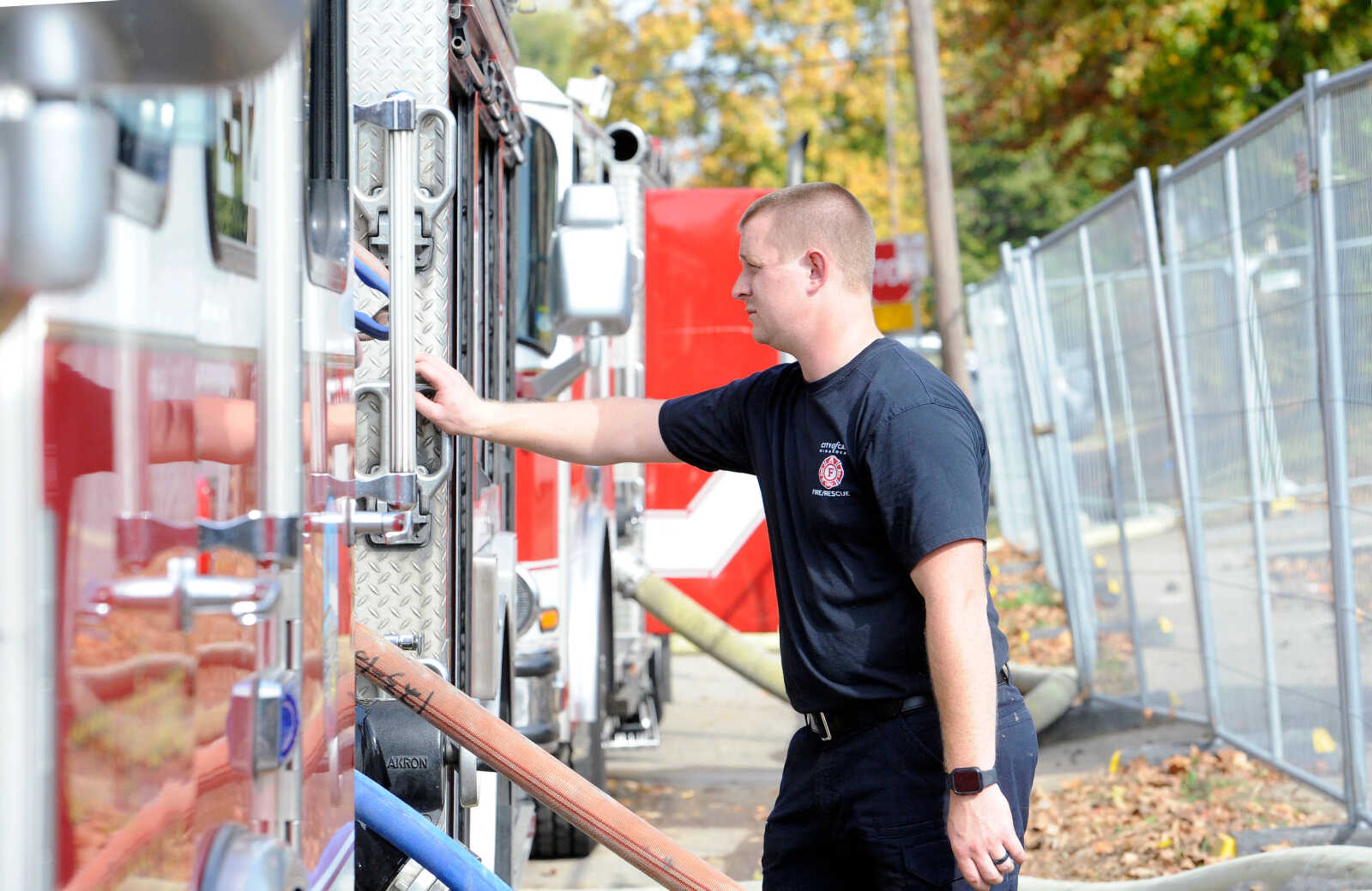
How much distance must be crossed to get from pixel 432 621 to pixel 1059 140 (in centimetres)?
1863

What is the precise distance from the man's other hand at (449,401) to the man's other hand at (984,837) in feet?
4.22

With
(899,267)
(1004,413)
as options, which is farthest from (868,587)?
(899,267)

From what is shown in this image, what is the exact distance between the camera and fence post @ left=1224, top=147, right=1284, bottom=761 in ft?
20.2

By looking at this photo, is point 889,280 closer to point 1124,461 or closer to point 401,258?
point 1124,461

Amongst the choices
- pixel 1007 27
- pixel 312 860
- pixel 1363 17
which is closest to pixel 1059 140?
pixel 1007 27

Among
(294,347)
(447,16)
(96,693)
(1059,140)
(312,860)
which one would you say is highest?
(1059,140)

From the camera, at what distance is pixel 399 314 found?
2.89 metres

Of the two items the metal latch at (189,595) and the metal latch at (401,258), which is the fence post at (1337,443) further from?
the metal latch at (189,595)

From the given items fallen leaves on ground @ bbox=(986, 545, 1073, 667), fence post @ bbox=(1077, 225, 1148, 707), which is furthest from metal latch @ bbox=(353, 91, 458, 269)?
fallen leaves on ground @ bbox=(986, 545, 1073, 667)

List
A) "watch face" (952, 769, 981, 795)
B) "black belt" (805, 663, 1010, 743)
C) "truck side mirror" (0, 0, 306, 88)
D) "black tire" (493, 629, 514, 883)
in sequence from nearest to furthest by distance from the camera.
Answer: "truck side mirror" (0, 0, 306, 88) → "watch face" (952, 769, 981, 795) → "black belt" (805, 663, 1010, 743) → "black tire" (493, 629, 514, 883)

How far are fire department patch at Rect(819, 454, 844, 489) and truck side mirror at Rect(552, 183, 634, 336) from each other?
1.41m

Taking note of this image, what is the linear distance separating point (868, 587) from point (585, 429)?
0.95m

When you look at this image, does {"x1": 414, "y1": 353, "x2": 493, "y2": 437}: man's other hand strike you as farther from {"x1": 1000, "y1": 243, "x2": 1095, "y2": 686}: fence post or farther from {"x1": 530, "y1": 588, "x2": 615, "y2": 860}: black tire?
{"x1": 1000, "y1": 243, "x2": 1095, "y2": 686}: fence post

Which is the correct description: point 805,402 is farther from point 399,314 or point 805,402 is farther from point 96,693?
point 96,693
